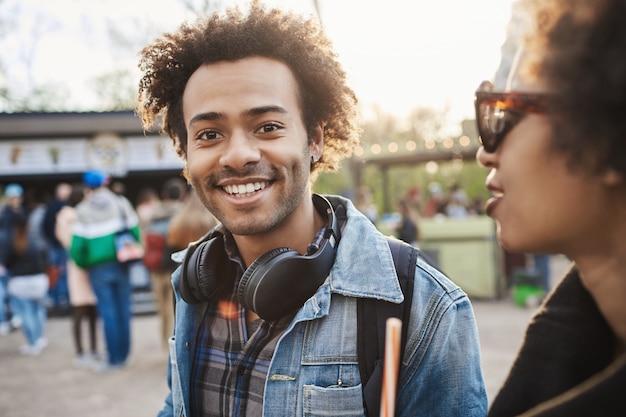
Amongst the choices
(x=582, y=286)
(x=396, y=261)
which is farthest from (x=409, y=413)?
(x=582, y=286)

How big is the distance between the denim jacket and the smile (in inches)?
15.0

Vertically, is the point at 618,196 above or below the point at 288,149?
below

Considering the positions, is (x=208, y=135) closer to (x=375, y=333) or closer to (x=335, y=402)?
(x=375, y=333)

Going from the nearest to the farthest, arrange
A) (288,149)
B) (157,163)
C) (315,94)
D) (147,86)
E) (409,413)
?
(409,413)
(288,149)
(315,94)
(147,86)
(157,163)

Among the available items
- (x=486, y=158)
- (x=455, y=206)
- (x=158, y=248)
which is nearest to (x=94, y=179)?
(x=158, y=248)

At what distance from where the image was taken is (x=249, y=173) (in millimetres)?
1790

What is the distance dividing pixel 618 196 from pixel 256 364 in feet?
3.90

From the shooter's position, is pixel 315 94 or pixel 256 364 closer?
pixel 256 364

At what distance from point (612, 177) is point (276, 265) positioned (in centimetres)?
99

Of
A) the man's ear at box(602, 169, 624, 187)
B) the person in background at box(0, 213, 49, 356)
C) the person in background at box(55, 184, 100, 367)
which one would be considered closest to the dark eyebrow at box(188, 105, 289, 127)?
the man's ear at box(602, 169, 624, 187)

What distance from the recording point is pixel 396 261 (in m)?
1.75

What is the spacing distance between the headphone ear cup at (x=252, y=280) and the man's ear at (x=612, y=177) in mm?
971

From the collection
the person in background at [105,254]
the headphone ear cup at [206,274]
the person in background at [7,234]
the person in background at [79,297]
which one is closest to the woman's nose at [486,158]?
the headphone ear cup at [206,274]

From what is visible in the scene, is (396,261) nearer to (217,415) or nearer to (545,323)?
(545,323)
